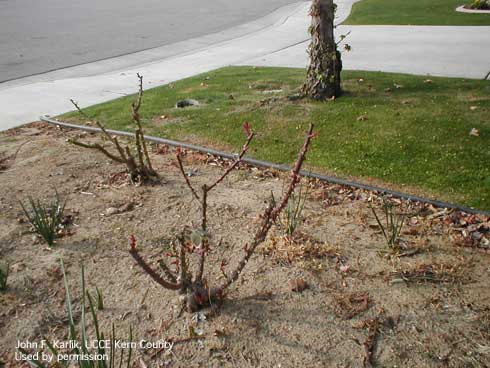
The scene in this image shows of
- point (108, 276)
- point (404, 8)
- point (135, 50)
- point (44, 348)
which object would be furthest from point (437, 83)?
point (404, 8)

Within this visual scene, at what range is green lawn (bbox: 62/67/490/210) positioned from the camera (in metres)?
4.30

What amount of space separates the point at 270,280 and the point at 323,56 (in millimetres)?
3859

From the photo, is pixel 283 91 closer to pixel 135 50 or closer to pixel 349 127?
pixel 349 127

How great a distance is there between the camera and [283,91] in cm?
682

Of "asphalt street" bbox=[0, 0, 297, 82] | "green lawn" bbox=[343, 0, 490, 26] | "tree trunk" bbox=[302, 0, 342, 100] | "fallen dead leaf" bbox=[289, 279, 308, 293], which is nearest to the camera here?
"fallen dead leaf" bbox=[289, 279, 308, 293]

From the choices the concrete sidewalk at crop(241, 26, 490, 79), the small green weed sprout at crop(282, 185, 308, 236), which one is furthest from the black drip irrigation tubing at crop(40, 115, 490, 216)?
the concrete sidewalk at crop(241, 26, 490, 79)

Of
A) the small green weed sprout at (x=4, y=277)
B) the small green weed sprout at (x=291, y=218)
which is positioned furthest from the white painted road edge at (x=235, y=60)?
the small green weed sprout at (x=291, y=218)

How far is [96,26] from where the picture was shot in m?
14.6

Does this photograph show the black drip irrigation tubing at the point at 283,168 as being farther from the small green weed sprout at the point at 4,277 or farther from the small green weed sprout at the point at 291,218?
the small green weed sprout at the point at 4,277

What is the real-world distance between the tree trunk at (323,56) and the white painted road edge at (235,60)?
8.05 feet

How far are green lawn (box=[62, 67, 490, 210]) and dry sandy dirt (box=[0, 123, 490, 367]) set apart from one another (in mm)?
533

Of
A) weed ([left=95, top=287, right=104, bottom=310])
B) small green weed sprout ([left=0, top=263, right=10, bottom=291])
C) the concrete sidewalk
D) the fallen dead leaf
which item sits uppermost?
the concrete sidewalk

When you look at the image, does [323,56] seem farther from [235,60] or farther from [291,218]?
[235,60]

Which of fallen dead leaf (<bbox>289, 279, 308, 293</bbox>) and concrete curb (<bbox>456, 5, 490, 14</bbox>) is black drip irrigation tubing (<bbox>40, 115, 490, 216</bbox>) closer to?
fallen dead leaf (<bbox>289, 279, 308, 293</bbox>)
